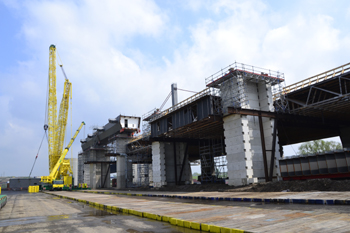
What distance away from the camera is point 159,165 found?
135 feet

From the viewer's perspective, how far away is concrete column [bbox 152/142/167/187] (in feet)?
133

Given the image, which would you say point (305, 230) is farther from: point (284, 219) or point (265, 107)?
point (265, 107)

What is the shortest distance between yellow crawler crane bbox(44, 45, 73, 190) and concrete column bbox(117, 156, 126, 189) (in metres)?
22.2

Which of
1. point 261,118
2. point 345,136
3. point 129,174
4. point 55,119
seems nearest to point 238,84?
point 261,118

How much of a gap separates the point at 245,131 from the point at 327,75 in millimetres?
10444

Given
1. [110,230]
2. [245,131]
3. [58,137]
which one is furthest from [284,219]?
[58,137]

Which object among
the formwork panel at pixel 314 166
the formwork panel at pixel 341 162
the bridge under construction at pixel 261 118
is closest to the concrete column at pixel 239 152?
the bridge under construction at pixel 261 118

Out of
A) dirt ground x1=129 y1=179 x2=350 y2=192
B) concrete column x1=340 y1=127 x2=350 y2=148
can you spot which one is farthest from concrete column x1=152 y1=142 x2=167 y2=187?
concrete column x1=340 y1=127 x2=350 y2=148

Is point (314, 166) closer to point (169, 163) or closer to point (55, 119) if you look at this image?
point (169, 163)

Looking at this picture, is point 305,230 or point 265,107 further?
point 265,107

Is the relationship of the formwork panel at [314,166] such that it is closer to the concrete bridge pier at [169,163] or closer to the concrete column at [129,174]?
the concrete bridge pier at [169,163]

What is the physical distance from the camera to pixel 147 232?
332 inches

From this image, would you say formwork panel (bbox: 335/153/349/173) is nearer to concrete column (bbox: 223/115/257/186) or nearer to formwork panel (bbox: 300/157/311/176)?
formwork panel (bbox: 300/157/311/176)

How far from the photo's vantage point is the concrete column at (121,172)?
56.0 metres
